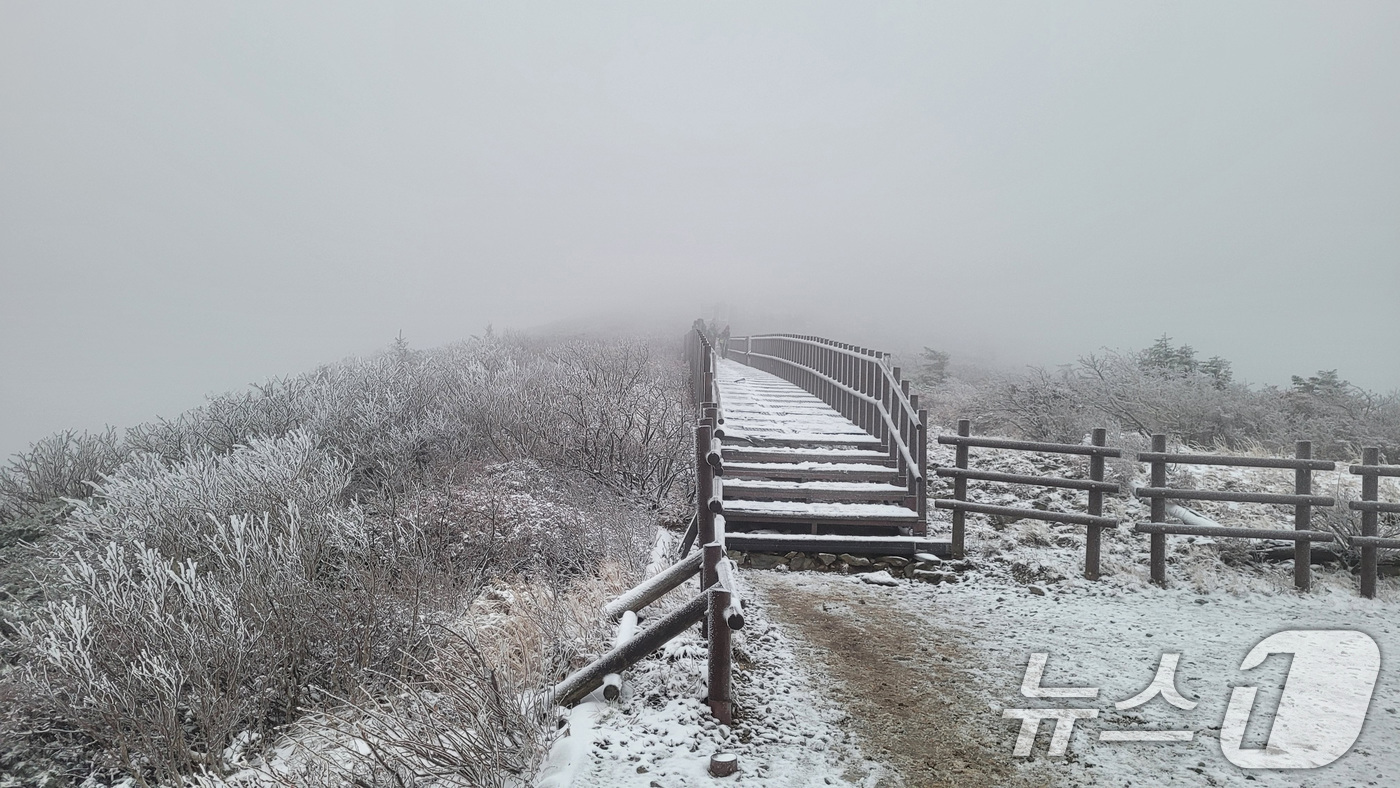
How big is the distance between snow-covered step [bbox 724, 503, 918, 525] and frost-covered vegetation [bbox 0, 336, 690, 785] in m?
1.14

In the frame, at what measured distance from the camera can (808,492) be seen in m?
8.62

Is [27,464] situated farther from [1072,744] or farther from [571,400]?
[1072,744]

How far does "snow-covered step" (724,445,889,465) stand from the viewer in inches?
379

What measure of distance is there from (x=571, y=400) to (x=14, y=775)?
8.46 m

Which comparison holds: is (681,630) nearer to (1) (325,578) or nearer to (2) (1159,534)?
(1) (325,578)

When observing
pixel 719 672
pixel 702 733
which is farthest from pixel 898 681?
pixel 702 733

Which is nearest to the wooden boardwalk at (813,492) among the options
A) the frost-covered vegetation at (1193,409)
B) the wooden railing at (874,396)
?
the wooden railing at (874,396)

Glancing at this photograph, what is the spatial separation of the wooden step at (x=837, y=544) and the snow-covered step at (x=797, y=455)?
1605mm

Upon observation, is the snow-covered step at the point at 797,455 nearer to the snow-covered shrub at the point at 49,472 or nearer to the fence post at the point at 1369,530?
the fence post at the point at 1369,530

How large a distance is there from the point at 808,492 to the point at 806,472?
1.76 feet

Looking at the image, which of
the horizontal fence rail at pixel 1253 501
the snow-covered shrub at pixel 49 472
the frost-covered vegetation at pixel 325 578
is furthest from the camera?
the snow-covered shrub at pixel 49 472

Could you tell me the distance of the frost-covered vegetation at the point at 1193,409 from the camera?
12422mm

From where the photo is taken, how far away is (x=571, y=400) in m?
12.5

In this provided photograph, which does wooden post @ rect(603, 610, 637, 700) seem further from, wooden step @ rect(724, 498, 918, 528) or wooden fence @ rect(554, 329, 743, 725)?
wooden step @ rect(724, 498, 918, 528)
